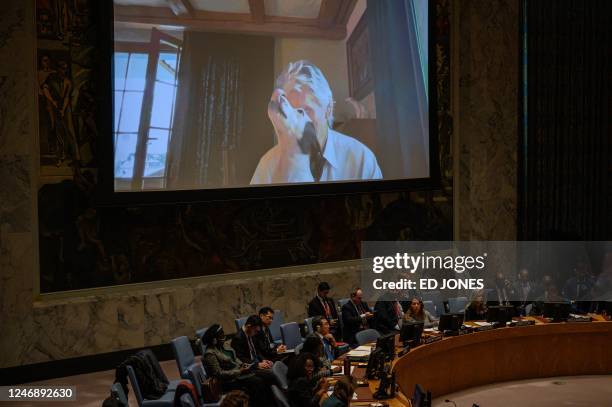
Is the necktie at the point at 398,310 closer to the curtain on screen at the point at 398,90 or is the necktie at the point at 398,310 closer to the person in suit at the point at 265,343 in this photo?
the person in suit at the point at 265,343

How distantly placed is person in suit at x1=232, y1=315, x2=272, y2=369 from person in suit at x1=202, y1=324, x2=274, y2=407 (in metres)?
0.35

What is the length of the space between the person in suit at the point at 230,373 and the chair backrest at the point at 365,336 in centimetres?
171

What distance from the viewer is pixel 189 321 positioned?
13.0 meters

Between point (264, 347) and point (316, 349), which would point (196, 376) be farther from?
point (264, 347)

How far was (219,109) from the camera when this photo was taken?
517 inches

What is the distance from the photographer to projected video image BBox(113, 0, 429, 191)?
40.6 ft

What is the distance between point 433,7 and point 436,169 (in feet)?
8.57

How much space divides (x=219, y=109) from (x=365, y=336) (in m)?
4.17

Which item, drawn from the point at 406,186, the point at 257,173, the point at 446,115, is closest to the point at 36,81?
the point at 257,173

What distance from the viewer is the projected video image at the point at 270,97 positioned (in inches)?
487

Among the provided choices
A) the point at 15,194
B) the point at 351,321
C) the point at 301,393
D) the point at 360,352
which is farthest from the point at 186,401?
the point at 15,194

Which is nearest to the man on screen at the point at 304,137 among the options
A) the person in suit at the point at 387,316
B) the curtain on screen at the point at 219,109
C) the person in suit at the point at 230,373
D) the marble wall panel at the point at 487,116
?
the curtain on screen at the point at 219,109

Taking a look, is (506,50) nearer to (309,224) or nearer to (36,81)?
(309,224)

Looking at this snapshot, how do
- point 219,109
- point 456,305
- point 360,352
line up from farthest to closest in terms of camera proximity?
point 219,109
point 456,305
point 360,352
